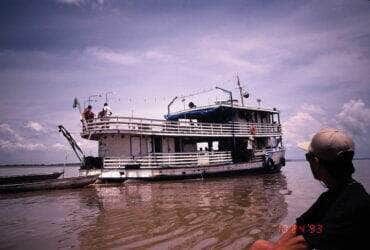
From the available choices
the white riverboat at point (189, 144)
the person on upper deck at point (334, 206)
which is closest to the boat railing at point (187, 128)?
the white riverboat at point (189, 144)

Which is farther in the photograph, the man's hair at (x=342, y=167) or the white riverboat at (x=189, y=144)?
the white riverboat at (x=189, y=144)

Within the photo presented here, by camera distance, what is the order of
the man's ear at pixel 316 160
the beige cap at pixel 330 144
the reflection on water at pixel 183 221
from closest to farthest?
1. the beige cap at pixel 330 144
2. the man's ear at pixel 316 160
3. the reflection on water at pixel 183 221

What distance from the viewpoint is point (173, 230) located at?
8.06m

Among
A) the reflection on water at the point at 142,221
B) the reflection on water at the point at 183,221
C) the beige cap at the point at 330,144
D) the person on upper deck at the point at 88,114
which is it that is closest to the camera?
the beige cap at the point at 330,144

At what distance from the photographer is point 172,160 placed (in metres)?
22.6

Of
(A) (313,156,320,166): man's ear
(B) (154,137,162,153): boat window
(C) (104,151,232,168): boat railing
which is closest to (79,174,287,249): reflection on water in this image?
(A) (313,156,320,166): man's ear

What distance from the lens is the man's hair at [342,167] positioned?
2266 mm

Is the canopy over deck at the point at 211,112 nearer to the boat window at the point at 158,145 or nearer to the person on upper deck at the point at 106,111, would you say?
the boat window at the point at 158,145

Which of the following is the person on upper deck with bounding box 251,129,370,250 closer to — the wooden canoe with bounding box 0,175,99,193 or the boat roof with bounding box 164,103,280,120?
the wooden canoe with bounding box 0,175,99,193

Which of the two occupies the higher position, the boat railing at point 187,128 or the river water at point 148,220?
the boat railing at point 187,128

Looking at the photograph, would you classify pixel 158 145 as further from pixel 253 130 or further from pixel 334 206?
pixel 334 206

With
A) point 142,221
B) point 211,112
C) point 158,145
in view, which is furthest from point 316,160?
point 211,112

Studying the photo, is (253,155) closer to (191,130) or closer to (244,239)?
(191,130)

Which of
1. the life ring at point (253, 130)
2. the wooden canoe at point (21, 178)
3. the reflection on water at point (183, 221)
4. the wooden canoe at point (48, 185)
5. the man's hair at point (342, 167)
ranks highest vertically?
the life ring at point (253, 130)
